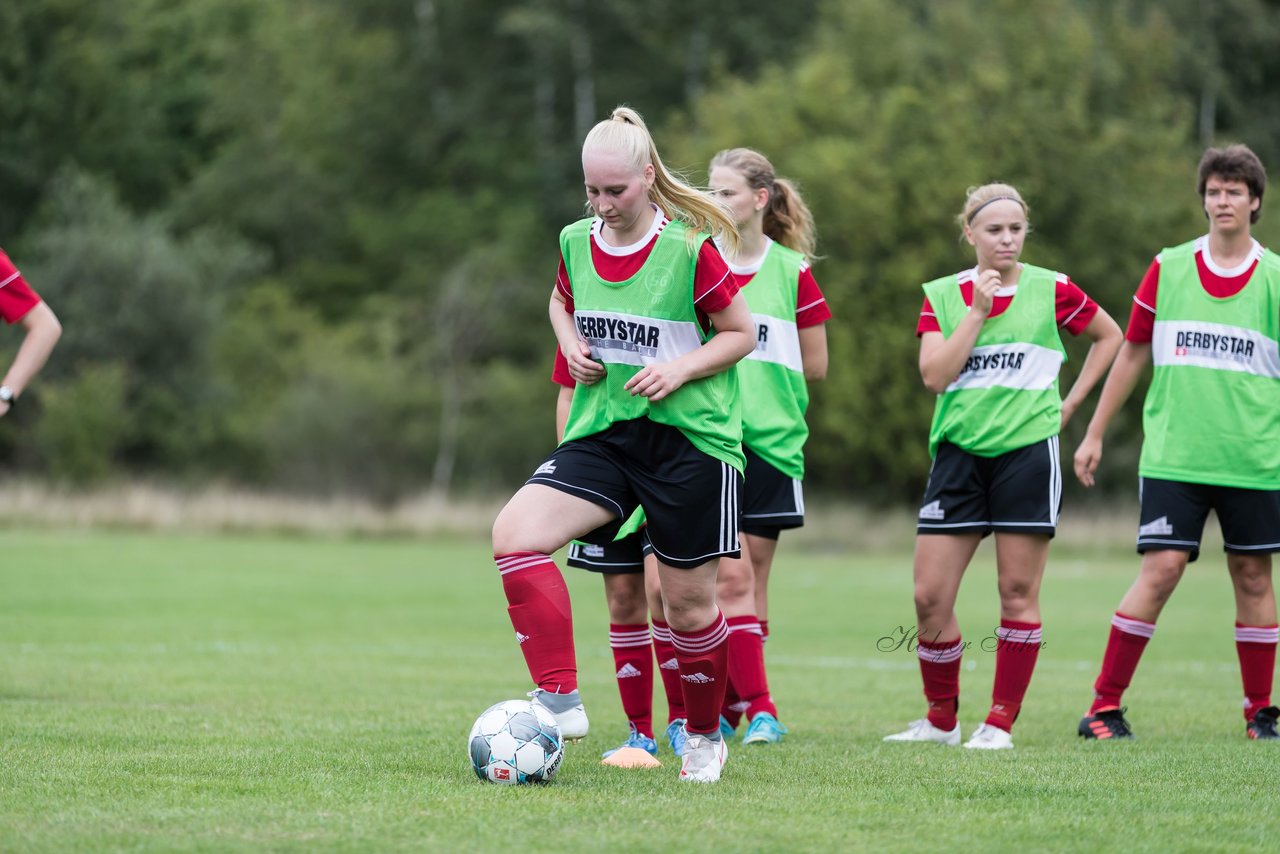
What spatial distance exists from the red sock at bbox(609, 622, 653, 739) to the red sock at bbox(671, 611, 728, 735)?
0.65m

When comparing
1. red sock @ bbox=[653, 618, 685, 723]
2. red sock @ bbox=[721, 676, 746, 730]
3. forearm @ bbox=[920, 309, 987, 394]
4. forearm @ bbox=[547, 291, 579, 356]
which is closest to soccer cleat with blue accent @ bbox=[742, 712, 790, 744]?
red sock @ bbox=[721, 676, 746, 730]

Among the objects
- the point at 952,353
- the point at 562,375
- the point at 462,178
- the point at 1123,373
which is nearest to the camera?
the point at 562,375

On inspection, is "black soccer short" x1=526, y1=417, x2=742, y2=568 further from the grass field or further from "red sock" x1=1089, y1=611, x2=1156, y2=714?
"red sock" x1=1089, y1=611, x2=1156, y2=714

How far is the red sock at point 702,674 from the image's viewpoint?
5516mm

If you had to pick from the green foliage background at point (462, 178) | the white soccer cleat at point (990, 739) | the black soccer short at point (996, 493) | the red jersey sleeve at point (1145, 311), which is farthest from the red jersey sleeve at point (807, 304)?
the green foliage background at point (462, 178)

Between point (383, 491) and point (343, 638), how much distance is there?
26338mm

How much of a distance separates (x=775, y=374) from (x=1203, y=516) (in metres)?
2.00

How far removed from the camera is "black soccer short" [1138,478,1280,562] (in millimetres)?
6957

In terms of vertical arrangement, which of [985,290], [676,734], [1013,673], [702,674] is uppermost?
[985,290]

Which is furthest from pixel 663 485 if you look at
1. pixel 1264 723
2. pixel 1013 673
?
pixel 1264 723

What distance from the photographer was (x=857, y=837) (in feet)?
14.2

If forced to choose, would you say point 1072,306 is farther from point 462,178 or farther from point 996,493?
point 462,178

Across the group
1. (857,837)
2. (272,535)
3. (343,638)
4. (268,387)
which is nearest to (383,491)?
(268,387)

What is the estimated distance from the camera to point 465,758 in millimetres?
5801
